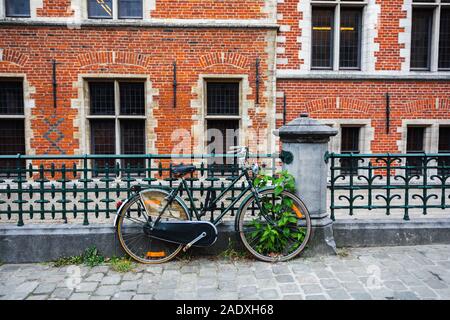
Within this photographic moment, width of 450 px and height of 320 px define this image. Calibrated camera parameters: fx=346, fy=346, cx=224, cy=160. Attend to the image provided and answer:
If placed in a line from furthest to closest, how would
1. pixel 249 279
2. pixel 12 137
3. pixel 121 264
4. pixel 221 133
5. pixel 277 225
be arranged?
pixel 221 133, pixel 12 137, pixel 277 225, pixel 121 264, pixel 249 279

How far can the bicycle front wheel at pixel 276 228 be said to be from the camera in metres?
4.15

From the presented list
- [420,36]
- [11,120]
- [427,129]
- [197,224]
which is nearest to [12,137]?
[11,120]

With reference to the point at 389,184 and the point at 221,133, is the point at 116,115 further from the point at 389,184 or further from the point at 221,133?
the point at 389,184

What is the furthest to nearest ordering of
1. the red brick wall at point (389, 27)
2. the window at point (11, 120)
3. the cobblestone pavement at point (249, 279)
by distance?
1. the red brick wall at point (389, 27)
2. the window at point (11, 120)
3. the cobblestone pavement at point (249, 279)

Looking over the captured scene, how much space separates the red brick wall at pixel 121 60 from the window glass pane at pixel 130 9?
52 cm

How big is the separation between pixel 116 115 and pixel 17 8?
3.48 metres

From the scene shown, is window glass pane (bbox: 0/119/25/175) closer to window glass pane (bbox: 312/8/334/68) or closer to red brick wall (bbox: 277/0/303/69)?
red brick wall (bbox: 277/0/303/69)

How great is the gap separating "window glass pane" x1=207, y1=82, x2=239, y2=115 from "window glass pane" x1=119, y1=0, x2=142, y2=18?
2.53 meters

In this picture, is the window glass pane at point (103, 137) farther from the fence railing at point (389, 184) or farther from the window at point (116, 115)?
the fence railing at point (389, 184)

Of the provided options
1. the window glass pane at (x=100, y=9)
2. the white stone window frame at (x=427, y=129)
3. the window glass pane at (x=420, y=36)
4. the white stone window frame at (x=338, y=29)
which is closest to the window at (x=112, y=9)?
the window glass pane at (x=100, y=9)

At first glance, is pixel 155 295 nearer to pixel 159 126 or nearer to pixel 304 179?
pixel 304 179

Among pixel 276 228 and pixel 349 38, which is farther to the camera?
pixel 349 38

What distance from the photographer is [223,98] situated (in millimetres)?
8938
